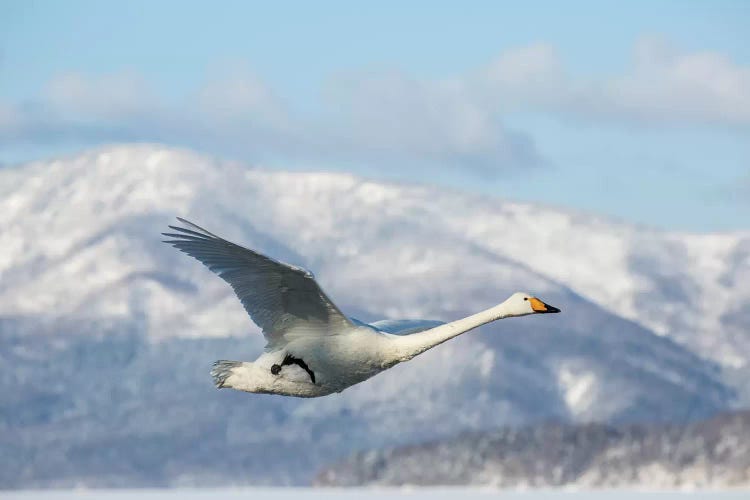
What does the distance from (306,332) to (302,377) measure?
2.07 feet

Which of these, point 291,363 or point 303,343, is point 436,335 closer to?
point 303,343

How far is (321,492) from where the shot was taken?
639 feet

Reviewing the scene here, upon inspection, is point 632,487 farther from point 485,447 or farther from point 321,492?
point 321,492

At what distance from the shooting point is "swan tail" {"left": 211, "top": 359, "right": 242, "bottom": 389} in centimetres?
2466

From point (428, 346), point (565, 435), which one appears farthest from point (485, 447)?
point (428, 346)

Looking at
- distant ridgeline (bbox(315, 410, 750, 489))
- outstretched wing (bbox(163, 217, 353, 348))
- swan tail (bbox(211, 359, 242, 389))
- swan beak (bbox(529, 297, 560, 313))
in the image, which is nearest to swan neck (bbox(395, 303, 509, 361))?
swan beak (bbox(529, 297, 560, 313))

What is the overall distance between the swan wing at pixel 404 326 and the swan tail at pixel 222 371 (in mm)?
2335

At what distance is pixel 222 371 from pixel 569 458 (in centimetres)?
16693

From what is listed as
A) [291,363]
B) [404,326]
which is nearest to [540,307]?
[291,363]

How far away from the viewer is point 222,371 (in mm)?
24719

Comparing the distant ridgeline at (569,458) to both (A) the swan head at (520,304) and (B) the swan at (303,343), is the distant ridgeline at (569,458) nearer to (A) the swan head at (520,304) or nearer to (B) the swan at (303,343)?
(A) the swan head at (520,304)

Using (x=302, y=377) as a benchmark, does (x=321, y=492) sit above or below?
above

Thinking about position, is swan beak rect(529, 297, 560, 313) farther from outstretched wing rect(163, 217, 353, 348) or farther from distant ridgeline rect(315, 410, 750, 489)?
distant ridgeline rect(315, 410, 750, 489)

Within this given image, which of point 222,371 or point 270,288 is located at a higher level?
point 270,288
